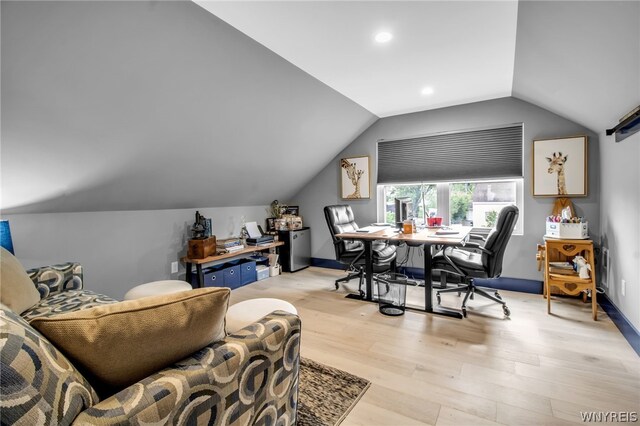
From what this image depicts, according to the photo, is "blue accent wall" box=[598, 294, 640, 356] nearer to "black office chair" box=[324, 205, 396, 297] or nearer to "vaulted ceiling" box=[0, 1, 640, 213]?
"vaulted ceiling" box=[0, 1, 640, 213]

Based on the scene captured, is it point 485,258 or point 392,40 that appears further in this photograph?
point 485,258

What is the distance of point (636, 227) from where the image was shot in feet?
7.06

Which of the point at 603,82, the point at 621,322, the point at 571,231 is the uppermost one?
the point at 603,82

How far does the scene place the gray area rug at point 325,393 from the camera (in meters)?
1.59

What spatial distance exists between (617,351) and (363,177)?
3302 mm

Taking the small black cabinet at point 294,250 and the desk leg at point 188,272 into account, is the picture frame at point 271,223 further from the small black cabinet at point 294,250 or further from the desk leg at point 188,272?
the desk leg at point 188,272

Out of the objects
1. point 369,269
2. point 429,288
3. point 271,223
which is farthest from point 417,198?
point 271,223

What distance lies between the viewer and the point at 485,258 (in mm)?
2807

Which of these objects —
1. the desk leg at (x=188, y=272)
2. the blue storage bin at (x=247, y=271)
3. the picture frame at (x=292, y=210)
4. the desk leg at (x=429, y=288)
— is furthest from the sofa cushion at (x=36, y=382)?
the picture frame at (x=292, y=210)

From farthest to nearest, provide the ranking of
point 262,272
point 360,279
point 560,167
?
point 262,272 < point 360,279 < point 560,167

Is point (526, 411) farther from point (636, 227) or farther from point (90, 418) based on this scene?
point (90, 418)

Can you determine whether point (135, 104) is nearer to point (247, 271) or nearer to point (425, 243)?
point (247, 271)

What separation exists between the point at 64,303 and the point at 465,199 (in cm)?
429

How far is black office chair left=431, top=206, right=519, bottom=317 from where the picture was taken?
2.62m
